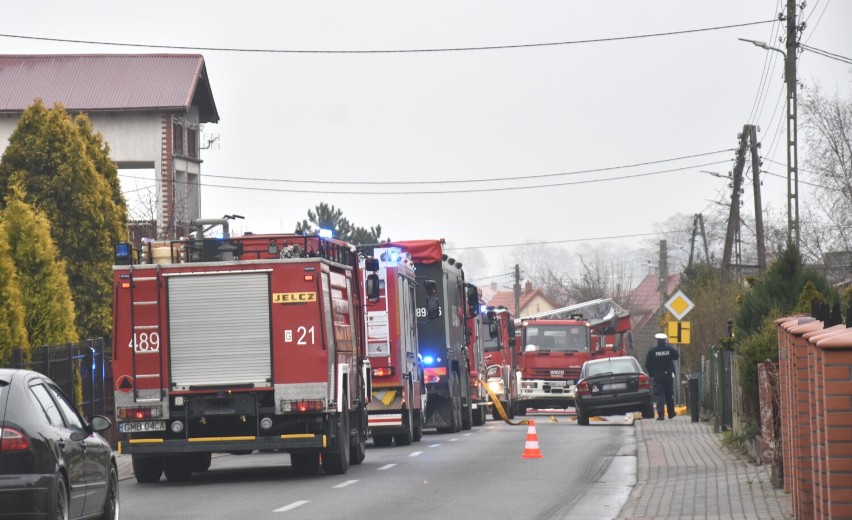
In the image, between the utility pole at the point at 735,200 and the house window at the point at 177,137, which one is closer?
the utility pole at the point at 735,200

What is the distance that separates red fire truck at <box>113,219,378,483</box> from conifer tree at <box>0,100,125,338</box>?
2000cm

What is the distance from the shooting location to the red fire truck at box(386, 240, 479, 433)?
30.1 meters

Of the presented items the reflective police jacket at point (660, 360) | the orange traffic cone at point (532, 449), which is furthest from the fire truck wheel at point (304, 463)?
the reflective police jacket at point (660, 360)

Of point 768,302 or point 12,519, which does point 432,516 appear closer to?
point 12,519

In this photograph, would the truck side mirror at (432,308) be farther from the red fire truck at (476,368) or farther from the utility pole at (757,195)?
the utility pole at (757,195)

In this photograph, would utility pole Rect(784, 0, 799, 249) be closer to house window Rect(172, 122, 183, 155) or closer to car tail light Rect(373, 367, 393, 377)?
car tail light Rect(373, 367, 393, 377)

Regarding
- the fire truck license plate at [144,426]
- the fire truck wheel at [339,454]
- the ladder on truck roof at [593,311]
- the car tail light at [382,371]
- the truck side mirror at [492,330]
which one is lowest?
the fire truck wheel at [339,454]

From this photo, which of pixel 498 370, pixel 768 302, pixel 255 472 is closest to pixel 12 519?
pixel 255 472

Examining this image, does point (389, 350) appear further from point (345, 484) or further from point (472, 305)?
point (472, 305)

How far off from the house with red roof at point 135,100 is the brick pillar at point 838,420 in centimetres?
5900

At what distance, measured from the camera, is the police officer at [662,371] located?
116 ft

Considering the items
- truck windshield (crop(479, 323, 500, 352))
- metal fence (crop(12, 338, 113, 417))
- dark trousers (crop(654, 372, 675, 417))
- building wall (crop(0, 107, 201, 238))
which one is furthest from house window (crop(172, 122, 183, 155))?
metal fence (crop(12, 338, 113, 417))

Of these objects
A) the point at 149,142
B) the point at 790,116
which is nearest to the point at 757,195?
the point at 790,116

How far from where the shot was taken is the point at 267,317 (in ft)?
61.5
